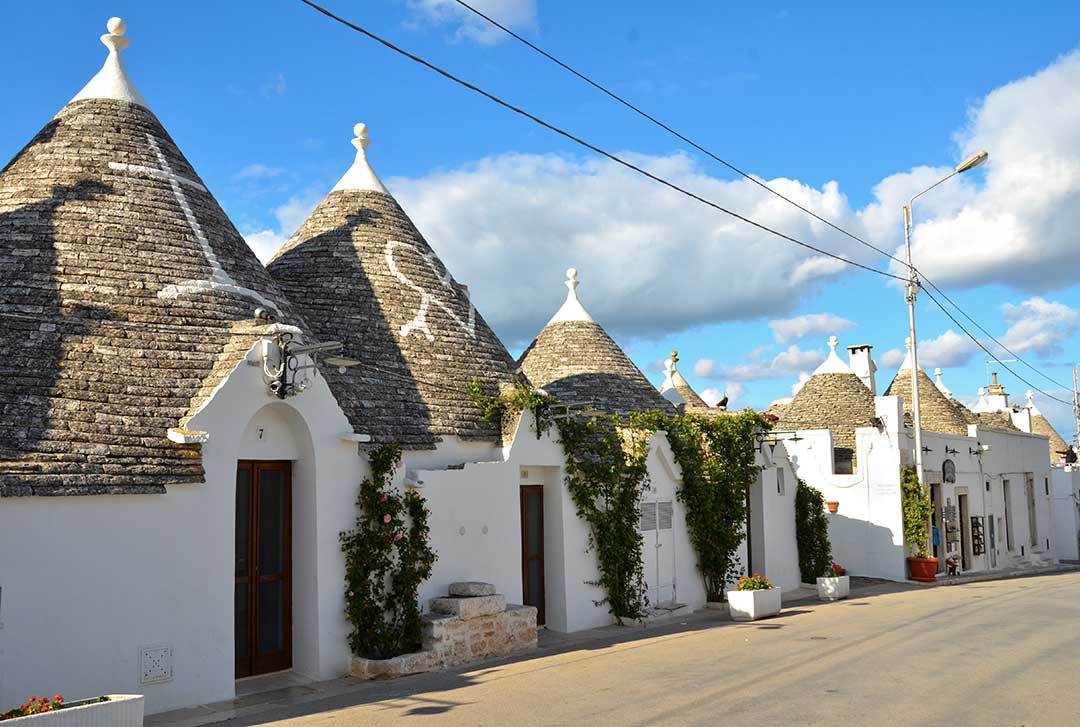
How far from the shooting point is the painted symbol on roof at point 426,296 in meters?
15.0

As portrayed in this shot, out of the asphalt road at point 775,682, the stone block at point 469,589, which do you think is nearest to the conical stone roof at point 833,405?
the asphalt road at point 775,682

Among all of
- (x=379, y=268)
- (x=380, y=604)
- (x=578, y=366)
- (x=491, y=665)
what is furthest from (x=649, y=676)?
(x=578, y=366)

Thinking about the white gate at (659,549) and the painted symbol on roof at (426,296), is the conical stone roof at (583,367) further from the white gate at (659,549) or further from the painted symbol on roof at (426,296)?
the painted symbol on roof at (426,296)

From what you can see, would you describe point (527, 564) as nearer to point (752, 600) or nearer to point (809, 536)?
point (752, 600)

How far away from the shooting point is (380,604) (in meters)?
11.9

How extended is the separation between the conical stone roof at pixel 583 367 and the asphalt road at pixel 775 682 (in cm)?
546

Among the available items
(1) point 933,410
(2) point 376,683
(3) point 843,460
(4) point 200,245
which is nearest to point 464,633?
(2) point 376,683

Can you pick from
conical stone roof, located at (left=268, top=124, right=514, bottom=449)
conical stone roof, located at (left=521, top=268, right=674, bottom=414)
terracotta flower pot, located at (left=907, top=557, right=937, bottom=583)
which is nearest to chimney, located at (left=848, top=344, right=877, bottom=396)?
terracotta flower pot, located at (left=907, top=557, right=937, bottom=583)

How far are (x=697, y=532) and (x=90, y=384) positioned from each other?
11.4m

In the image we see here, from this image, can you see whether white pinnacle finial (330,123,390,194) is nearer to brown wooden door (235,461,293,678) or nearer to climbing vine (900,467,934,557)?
brown wooden door (235,461,293,678)

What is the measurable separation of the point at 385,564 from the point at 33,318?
495cm

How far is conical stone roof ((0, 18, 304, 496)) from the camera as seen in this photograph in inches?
371

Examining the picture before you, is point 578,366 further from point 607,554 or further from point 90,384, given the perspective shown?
point 90,384

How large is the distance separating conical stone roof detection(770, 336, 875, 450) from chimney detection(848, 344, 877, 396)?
492cm
